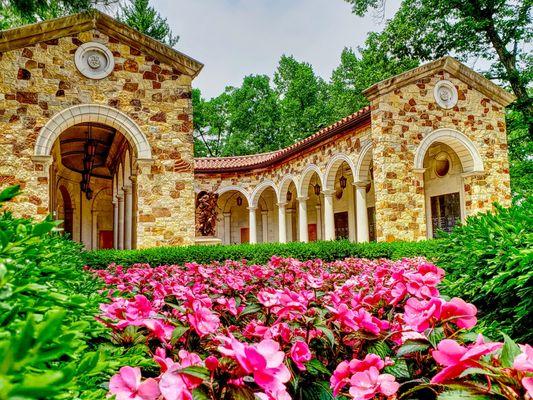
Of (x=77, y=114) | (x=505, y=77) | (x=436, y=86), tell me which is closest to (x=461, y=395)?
(x=77, y=114)

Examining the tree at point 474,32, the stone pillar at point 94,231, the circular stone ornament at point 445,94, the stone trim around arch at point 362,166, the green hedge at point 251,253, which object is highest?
the tree at point 474,32

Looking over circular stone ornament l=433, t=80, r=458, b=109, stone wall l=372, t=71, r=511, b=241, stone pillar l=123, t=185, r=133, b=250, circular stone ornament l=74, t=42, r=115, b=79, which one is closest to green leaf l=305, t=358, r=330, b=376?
circular stone ornament l=74, t=42, r=115, b=79

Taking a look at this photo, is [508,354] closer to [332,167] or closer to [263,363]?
[263,363]

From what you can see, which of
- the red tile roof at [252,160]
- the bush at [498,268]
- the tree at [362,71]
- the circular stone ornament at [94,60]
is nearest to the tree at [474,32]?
the tree at [362,71]

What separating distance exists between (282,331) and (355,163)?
11514mm

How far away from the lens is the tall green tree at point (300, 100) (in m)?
29.8

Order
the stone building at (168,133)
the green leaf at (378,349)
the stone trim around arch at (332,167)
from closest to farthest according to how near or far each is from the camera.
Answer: the green leaf at (378,349), the stone building at (168,133), the stone trim around arch at (332,167)

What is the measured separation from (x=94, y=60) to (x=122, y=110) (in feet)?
4.17

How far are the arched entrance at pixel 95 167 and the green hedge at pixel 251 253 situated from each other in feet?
8.50

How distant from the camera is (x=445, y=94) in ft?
38.3

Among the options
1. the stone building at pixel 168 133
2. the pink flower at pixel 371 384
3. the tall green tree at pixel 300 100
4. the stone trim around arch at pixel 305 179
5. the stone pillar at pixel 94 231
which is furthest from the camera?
the tall green tree at pixel 300 100

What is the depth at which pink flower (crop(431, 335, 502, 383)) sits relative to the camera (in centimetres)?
79

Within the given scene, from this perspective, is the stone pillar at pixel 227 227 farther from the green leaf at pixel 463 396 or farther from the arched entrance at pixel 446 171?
the green leaf at pixel 463 396

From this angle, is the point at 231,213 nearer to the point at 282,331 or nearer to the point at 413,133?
the point at 413,133
